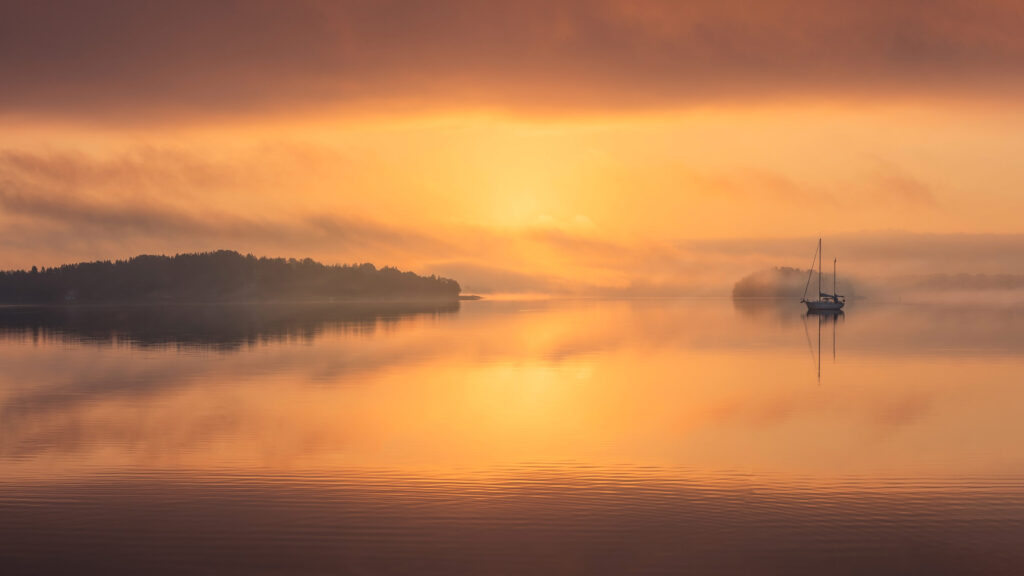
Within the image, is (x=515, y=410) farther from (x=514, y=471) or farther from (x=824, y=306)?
(x=824, y=306)

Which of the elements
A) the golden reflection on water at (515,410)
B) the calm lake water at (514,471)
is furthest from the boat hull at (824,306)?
the calm lake water at (514,471)

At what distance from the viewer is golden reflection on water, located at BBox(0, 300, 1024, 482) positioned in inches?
1143

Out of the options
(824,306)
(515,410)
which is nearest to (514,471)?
(515,410)

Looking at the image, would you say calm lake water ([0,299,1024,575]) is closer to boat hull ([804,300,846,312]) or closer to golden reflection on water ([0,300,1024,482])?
golden reflection on water ([0,300,1024,482])

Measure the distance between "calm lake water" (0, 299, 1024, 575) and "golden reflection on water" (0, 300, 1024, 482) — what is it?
209 mm

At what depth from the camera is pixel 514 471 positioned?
2734cm

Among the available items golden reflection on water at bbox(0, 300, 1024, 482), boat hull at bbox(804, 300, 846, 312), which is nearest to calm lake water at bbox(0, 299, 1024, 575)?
golden reflection on water at bbox(0, 300, 1024, 482)

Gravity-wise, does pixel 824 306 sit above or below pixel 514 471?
above

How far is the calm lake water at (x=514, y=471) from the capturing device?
63.0ft

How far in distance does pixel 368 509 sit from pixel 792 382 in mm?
35620

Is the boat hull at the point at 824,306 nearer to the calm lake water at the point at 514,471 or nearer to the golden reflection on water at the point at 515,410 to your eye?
the golden reflection on water at the point at 515,410

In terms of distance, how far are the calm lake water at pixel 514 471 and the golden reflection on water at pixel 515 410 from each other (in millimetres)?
209

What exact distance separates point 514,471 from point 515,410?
13969 mm

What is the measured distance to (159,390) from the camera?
159 ft
